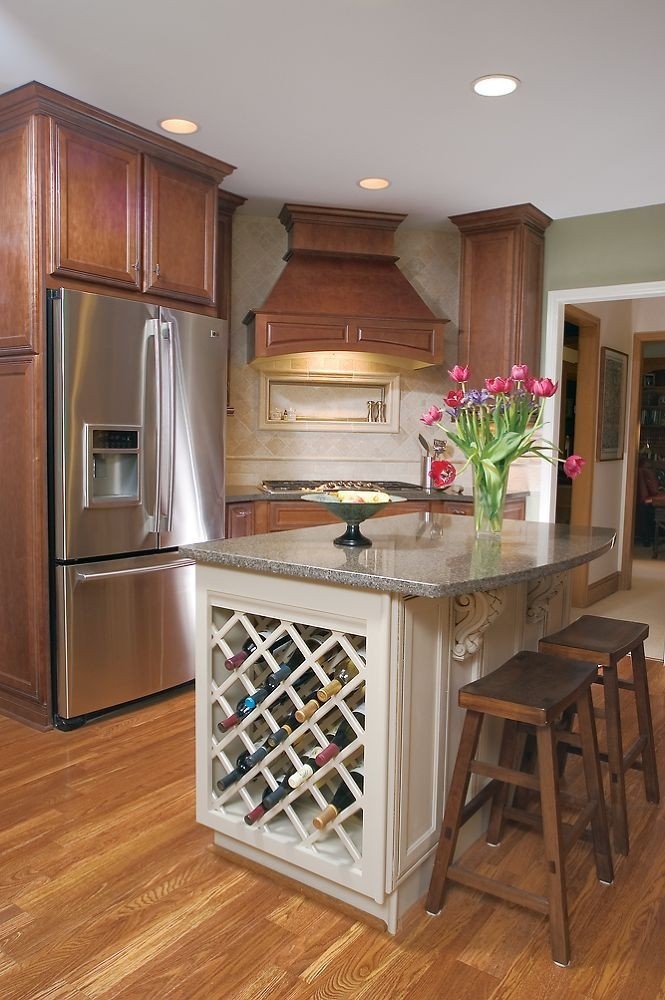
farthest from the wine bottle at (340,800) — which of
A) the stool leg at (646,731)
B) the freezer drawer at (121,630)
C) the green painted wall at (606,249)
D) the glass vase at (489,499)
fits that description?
the green painted wall at (606,249)

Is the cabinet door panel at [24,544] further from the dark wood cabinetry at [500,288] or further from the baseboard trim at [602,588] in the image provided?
the baseboard trim at [602,588]

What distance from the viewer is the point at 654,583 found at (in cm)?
688

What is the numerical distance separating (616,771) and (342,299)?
124 inches

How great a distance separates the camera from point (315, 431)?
4.99m

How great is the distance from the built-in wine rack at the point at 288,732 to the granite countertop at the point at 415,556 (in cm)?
18

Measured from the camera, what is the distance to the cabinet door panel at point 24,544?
3154 mm

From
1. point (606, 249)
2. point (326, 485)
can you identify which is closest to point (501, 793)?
point (326, 485)

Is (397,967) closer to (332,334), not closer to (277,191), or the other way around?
(332,334)

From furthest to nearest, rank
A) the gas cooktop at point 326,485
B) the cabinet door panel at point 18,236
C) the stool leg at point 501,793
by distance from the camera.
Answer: the gas cooktop at point 326,485 < the cabinet door panel at point 18,236 < the stool leg at point 501,793

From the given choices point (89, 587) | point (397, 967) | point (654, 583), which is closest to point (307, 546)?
point (397, 967)

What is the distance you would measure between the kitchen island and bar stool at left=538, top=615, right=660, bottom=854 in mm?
269

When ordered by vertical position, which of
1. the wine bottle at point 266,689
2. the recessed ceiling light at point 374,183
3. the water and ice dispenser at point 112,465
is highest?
the recessed ceiling light at point 374,183

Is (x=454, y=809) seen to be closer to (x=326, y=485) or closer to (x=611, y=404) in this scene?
(x=326, y=485)

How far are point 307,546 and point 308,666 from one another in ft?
1.31
